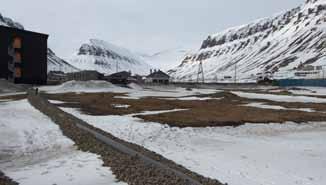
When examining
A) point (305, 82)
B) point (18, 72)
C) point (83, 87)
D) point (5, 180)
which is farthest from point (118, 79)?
point (5, 180)

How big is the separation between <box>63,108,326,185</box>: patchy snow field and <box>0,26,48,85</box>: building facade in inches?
2487

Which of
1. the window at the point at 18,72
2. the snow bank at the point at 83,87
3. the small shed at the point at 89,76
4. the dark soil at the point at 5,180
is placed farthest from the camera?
the small shed at the point at 89,76

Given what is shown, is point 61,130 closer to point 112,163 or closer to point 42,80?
point 112,163

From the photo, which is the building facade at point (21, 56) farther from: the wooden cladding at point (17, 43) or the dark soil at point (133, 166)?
the dark soil at point (133, 166)

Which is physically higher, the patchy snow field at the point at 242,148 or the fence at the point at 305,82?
the fence at the point at 305,82

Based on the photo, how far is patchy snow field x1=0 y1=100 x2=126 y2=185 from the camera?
11703mm

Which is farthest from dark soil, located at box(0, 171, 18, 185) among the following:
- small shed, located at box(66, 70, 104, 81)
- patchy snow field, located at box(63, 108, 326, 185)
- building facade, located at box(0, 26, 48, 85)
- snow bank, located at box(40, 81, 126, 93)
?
small shed, located at box(66, 70, 104, 81)

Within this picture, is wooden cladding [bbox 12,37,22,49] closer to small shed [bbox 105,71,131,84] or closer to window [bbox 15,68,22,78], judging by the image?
window [bbox 15,68,22,78]

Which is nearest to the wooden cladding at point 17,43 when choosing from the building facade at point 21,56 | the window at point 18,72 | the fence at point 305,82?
the building facade at point 21,56

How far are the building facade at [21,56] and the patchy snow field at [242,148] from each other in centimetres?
6316

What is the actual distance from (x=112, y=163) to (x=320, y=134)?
533 inches

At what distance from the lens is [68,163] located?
1380 cm

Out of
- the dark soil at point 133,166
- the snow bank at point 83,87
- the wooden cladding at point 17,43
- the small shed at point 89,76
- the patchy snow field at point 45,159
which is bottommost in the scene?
the patchy snow field at point 45,159

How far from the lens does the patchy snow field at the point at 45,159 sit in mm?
11703
